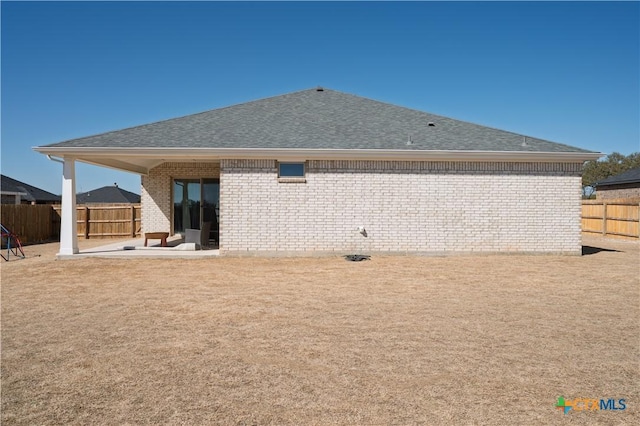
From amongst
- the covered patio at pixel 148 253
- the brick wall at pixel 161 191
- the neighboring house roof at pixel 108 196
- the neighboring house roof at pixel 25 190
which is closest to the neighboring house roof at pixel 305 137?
the brick wall at pixel 161 191

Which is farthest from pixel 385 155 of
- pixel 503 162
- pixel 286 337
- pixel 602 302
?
pixel 286 337

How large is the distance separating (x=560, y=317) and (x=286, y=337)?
400cm

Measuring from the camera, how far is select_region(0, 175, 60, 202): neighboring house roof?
91.8 feet

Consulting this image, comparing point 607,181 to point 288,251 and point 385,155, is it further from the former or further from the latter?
point 288,251

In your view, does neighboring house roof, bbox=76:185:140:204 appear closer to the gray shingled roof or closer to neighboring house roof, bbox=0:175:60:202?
neighboring house roof, bbox=0:175:60:202

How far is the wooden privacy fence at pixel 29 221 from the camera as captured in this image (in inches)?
722

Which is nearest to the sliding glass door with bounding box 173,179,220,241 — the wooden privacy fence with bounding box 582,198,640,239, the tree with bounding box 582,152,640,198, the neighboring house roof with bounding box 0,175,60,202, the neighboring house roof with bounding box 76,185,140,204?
the neighboring house roof with bounding box 0,175,60,202

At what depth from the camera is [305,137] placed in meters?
13.4

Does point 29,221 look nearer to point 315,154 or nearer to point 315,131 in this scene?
point 315,131

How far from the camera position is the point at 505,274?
10055 mm

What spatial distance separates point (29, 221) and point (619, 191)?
35.0 meters

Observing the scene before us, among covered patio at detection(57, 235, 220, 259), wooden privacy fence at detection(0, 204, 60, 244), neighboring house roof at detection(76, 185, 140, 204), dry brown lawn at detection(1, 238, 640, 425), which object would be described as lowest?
dry brown lawn at detection(1, 238, 640, 425)

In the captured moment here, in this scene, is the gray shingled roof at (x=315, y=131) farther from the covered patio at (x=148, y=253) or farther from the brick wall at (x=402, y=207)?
the covered patio at (x=148, y=253)

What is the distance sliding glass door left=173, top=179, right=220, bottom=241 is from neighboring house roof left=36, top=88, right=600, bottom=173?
166 cm
